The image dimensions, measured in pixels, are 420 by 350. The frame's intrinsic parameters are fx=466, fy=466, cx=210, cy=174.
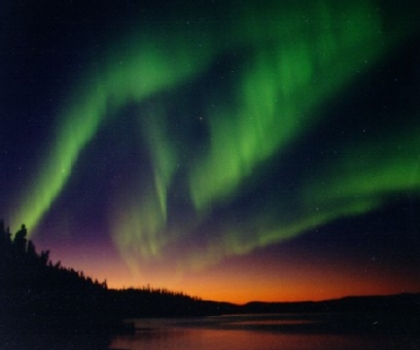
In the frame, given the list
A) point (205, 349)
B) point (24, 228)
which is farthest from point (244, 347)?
point (24, 228)

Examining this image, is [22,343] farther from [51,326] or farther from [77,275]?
[77,275]

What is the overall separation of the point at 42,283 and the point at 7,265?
9780mm

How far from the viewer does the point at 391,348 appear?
167 ft

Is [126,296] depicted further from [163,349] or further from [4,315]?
[4,315]

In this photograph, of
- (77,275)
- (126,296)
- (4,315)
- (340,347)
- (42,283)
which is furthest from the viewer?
(126,296)

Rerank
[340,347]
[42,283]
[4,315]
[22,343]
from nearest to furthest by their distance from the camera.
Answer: [22,343]
[4,315]
[340,347]
[42,283]

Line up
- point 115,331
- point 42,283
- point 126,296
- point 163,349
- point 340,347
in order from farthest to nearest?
point 126,296
point 115,331
point 42,283
point 340,347
point 163,349

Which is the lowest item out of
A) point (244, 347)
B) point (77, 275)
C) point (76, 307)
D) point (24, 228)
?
point (244, 347)

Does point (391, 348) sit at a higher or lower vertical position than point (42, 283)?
lower

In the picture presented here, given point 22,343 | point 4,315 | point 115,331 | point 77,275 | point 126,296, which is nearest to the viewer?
point 22,343

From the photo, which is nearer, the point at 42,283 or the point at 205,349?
the point at 205,349

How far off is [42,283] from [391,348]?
141ft

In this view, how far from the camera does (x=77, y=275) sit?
76125 mm

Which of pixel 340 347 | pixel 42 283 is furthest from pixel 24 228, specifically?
pixel 340 347
